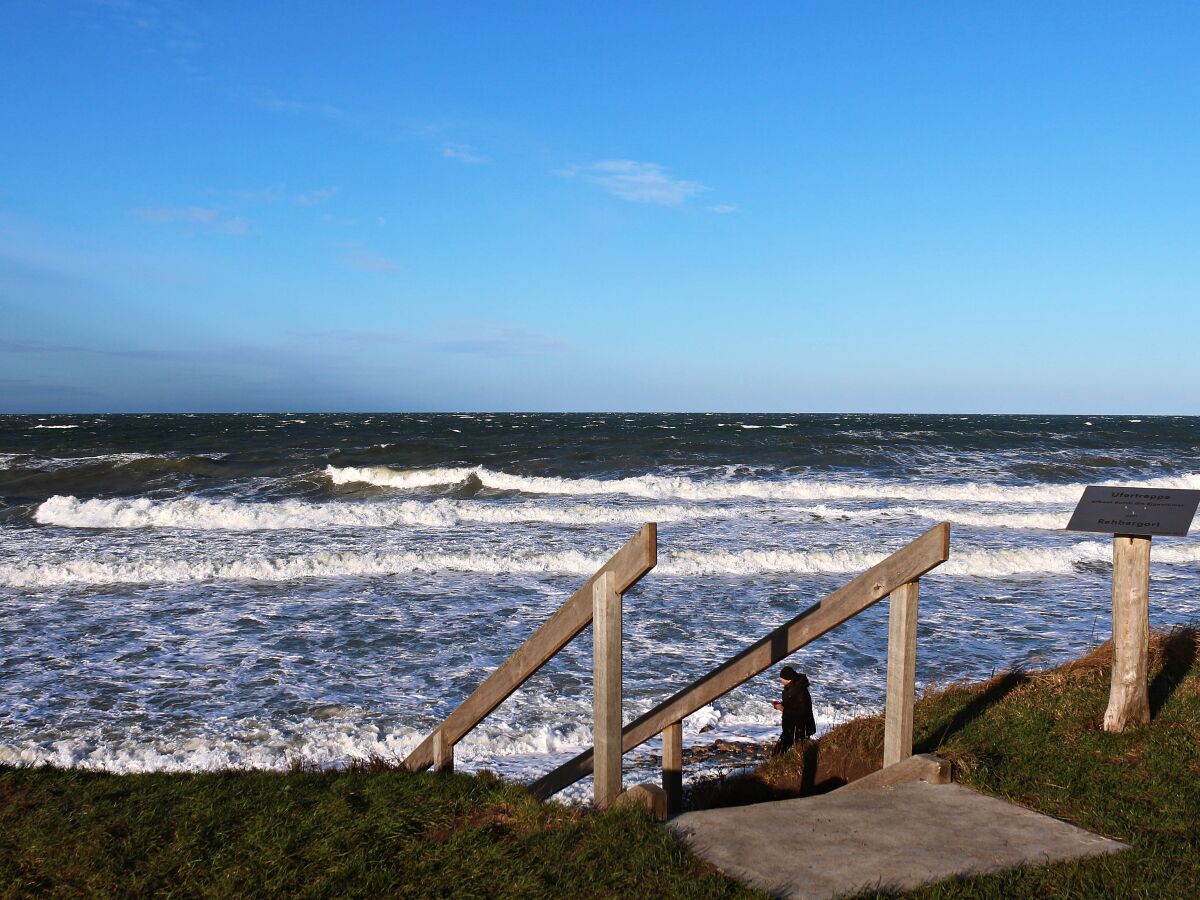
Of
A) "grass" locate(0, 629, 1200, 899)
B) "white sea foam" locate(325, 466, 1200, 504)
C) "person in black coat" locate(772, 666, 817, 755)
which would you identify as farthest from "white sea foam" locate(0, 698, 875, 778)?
"white sea foam" locate(325, 466, 1200, 504)

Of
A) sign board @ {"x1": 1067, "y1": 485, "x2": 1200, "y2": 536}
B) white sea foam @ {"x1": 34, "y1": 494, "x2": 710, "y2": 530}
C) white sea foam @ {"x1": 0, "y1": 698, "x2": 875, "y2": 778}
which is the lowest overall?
white sea foam @ {"x1": 0, "y1": 698, "x2": 875, "y2": 778}

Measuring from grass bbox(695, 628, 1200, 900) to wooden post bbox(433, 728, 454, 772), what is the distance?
1.81m

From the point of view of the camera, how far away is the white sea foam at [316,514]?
71.3ft

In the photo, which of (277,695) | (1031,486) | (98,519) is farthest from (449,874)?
(1031,486)

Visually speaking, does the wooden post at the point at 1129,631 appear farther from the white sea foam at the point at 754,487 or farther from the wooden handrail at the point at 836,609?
the white sea foam at the point at 754,487

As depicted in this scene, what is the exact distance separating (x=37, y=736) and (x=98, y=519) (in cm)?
1728

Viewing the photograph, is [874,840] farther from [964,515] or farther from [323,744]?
[964,515]

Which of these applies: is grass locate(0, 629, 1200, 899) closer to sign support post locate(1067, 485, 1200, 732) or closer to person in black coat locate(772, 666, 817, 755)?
sign support post locate(1067, 485, 1200, 732)

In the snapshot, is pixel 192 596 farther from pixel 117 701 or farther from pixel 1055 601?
pixel 1055 601

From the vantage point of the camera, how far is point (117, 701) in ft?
27.0

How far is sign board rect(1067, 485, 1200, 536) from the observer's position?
5281mm

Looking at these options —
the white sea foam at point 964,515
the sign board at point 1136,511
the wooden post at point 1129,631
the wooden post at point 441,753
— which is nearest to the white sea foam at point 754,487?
the white sea foam at point 964,515

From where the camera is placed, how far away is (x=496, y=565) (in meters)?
15.8

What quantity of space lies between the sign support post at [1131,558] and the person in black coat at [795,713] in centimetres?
204
